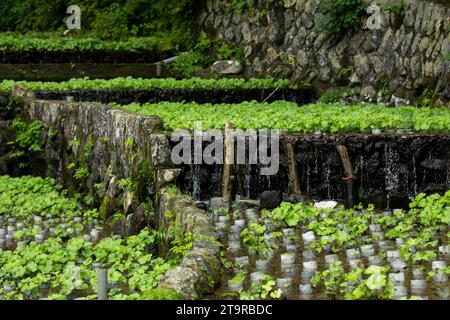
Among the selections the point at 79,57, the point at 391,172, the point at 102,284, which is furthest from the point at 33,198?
the point at 79,57

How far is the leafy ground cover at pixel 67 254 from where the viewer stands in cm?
951

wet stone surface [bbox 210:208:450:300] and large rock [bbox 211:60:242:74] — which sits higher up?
large rock [bbox 211:60:242:74]

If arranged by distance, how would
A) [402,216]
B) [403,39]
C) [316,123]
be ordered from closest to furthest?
1. [402,216]
2. [316,123]
3. [403,39]

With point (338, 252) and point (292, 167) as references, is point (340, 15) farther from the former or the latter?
point (338, 252)

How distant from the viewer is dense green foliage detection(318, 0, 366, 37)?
2281 centimetres

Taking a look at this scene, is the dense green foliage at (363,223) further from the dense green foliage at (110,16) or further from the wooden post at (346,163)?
the dense green foliage at (110,16)

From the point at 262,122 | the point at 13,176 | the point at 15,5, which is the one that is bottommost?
the point at 13,176

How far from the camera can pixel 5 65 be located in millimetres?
24750

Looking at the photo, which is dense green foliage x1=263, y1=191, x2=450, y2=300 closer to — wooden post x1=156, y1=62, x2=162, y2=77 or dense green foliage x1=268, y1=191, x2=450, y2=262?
dense green foliage x1=268, y1=191, x2=450, y2=262

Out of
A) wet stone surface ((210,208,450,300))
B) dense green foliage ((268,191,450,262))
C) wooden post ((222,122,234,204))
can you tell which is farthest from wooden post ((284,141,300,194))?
wet stone surface ((210,208,450,300))

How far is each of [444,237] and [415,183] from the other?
4140 mm

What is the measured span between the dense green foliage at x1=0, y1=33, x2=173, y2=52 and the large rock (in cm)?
195
